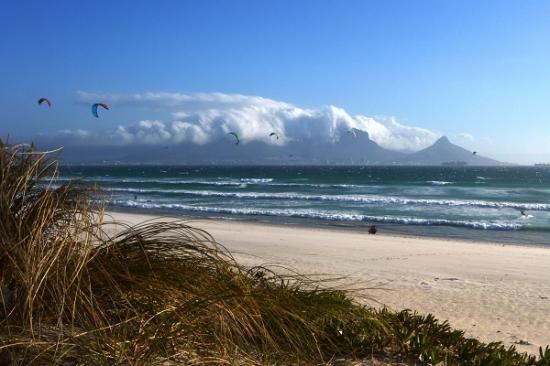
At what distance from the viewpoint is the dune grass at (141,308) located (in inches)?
110

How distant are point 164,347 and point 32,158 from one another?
1.78m

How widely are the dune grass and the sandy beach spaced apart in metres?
0.94

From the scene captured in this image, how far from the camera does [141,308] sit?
3217 millimetres

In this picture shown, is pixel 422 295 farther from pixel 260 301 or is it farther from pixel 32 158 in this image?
pixel 32 158

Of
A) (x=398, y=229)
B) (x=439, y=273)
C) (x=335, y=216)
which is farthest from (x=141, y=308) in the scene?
(x=335, y=216)

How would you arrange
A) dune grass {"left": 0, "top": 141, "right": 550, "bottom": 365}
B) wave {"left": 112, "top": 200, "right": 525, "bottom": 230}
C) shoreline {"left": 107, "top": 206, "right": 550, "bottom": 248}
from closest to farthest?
dune grass {"left": 0, "top": 141, "right": 550, "bottom": 365}, shoreline {"left": 107, "top": 206, "right": 550, "bottom": 248}, wave {"left": 112, "top": 200, "right": 525, "bottom": 230}

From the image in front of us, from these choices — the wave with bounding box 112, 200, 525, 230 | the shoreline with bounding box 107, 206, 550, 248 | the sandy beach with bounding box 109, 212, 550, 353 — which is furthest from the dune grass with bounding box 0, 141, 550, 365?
the wave with bounding box 112, 200, 525, 230

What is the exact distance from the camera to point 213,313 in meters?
3.13

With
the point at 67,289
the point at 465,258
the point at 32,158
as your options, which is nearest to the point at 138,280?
the point at 67,289

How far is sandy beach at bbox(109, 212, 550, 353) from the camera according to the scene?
589 cm

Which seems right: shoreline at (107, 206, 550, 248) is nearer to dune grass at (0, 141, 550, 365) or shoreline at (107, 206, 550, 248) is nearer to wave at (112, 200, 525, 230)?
wave at (112, 200, 525, 230)

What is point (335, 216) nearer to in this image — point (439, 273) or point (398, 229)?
point (398, 229)

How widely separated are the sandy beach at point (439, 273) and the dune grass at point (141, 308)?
94cm

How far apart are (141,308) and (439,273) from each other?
7206mm
